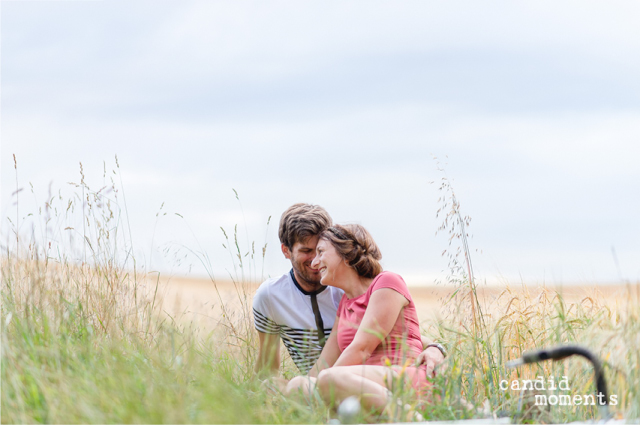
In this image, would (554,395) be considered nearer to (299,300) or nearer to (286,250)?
(299,300)

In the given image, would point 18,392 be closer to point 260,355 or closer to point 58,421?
point 58,421

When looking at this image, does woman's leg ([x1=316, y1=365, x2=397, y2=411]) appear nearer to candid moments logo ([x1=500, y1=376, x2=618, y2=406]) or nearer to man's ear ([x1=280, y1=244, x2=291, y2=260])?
candid moments logo ([x1=500, y1=376, x2=618, y2=406])

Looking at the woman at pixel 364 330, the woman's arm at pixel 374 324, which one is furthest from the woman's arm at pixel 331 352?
the woman's arm at pixel 374 324

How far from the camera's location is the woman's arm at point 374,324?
2.88 meters

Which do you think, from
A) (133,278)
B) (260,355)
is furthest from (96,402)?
(133,278)

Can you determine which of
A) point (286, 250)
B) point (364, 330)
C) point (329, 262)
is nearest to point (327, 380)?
point (364, 330)

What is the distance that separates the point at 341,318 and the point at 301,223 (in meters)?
0.58

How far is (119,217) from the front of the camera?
15.0 feet

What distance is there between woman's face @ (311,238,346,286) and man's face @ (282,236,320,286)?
21cm

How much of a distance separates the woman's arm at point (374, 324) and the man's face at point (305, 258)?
25.2 inches

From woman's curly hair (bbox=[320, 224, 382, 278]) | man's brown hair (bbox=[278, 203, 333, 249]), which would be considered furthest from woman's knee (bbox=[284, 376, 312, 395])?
man's brown hair (bbox=[278, 203, 333, 249])

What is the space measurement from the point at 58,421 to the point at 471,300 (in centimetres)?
263

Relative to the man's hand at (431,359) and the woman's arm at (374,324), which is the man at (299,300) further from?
the man's hand at (431,359)

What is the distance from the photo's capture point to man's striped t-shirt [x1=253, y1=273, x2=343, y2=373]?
369 centimetres
